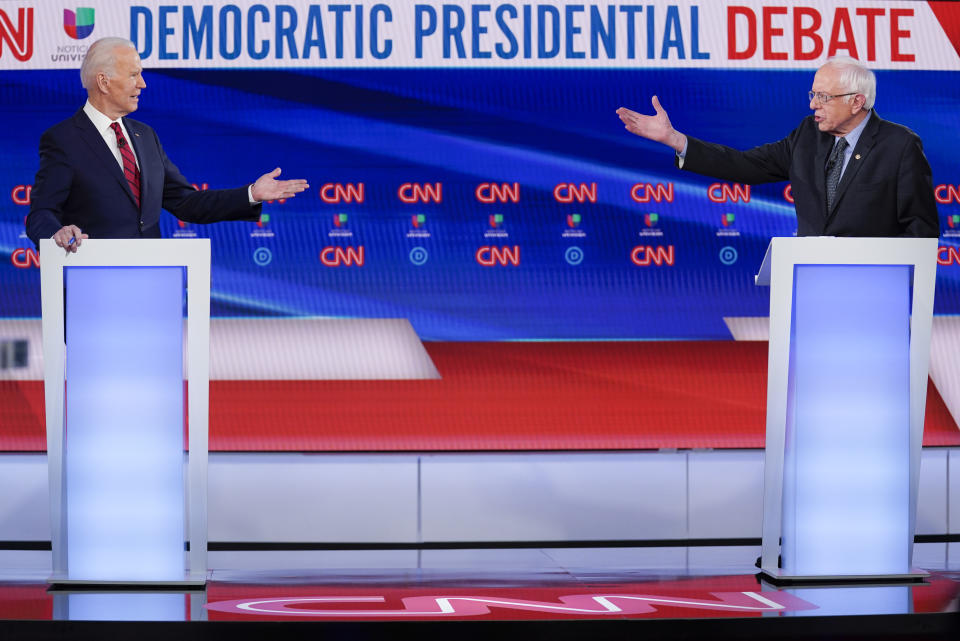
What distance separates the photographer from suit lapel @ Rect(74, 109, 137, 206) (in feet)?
9.07

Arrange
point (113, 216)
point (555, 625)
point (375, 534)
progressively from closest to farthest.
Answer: point (555, 625)
point (113, 216)
point (375, 534)

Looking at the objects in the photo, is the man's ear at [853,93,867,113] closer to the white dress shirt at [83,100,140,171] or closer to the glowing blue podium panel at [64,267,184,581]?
the glowing blue podium panel at [64,267,184,581]

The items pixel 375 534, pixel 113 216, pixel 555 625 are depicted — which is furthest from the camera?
pixel 375 534

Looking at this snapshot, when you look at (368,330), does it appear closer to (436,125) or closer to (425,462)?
(425,462)

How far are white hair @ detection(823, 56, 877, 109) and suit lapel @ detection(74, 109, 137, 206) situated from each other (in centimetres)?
195


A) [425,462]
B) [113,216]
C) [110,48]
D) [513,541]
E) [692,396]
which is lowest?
[513,541]

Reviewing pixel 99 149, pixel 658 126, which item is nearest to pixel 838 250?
pixel 658 126

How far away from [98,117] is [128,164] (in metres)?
0.16

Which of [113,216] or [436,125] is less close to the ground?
[436,125]

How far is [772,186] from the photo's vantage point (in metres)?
4.41

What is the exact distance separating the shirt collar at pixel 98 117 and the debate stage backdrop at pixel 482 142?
1.44 meters

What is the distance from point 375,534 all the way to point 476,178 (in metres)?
1.54

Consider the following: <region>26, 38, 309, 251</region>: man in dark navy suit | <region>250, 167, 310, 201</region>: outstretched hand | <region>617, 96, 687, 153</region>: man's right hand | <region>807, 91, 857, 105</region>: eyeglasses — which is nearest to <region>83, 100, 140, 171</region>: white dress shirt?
<region>26, 38, 309, 251</region>: man in dark navy suit

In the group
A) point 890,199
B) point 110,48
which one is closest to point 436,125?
point 110,48
